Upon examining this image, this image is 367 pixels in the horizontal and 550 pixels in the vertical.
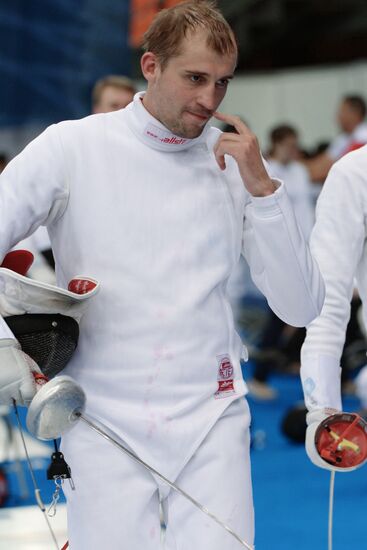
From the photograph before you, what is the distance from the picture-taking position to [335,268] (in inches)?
126

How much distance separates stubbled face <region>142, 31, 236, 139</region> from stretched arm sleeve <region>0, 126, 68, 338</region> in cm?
28

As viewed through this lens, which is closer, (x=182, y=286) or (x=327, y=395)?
(x=182, y=286)

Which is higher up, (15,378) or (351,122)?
(15,378)

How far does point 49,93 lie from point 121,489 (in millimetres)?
6969

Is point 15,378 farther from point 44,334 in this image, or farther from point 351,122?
point 351,122

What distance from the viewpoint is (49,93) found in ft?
30.9

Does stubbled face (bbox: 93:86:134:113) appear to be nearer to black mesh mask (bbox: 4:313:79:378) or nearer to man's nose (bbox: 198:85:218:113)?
man's nose (bbox: 198:85:218:113)

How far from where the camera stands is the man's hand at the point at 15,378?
259cm

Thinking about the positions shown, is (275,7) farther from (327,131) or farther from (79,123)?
(79,123)

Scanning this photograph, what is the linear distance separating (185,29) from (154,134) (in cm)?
26

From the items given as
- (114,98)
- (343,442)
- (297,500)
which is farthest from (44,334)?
(297,500)

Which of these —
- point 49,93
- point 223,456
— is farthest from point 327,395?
→ point 49,93

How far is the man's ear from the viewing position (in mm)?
2918

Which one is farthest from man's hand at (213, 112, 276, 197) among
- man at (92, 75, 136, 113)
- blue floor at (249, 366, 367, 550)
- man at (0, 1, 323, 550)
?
blue floor at (249, 366, 367, 550)
